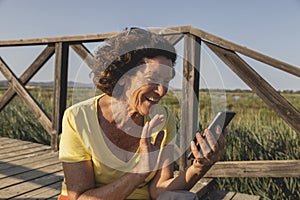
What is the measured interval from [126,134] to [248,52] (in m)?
1.15

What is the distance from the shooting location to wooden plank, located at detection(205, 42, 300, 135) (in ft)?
6.89

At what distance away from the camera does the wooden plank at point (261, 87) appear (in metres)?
2.10

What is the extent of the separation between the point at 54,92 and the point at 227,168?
1754 millimetres

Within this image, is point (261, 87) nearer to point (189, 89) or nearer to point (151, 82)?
point (189, 89)

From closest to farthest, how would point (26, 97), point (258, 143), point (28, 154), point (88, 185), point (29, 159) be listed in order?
point (88, 185) < point (258, 143) < point (29, 159) < point (28, 154) < point (26, 97)

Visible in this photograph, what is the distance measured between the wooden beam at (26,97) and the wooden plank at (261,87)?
73.2 inches

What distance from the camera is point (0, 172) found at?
245cm

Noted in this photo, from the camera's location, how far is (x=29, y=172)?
252 cm

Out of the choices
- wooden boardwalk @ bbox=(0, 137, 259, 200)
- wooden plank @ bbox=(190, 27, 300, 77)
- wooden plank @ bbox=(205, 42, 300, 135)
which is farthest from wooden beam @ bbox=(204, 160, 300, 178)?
wooden plank @ bbox=(190, 27, 300, 77)

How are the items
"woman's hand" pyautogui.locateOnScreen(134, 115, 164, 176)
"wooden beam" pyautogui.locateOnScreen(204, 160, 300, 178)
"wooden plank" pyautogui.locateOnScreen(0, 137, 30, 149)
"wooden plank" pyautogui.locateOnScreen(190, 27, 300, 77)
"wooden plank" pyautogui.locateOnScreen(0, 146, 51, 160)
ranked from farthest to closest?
"wooden plank" pyautogui.locateOnScreen(0, 137, 30, 149) < "wooden plank" pyautogui.locateOnScreen(0, 146, 51, 160) < "wooden beam" pyautogui.locateOnScreen(204, 160, 300, 178) < "wooden plank" pyautogui.locateOnScreen(190, 27, 300, 77) < "woman's hand" pyautogui.locateOnScreen(134, 115, 164, 176)

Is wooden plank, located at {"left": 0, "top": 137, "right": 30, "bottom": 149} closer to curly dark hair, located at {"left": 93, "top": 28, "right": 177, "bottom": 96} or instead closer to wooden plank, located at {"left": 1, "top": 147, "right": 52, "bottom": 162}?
wooden plank, located at {"left": 1, "top": 147, "right": 52, "bottom": 162}

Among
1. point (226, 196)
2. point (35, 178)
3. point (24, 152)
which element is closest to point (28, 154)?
point (24, 152)

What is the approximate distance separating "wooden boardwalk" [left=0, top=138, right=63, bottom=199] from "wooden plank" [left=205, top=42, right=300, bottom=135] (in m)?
1.39

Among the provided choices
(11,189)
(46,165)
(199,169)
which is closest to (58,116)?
(46,165)
